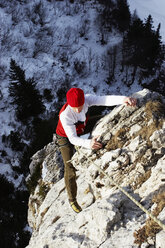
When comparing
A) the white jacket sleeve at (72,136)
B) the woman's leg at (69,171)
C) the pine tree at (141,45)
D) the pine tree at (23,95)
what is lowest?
the pine tree at (23,95)

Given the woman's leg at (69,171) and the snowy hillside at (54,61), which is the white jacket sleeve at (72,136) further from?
the snowy hillside at (54,61)

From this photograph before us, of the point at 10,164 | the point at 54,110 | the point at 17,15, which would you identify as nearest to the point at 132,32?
the point at 54,110

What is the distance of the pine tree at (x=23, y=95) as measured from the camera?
74.4ft

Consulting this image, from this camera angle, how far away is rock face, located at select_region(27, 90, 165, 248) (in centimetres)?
369

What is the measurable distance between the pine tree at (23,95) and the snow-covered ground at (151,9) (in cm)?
3872

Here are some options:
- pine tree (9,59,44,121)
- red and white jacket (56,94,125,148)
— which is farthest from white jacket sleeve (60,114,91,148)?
pine tree (9,59,44,121)

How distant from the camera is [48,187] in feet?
32.4

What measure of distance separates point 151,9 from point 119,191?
2463 inches

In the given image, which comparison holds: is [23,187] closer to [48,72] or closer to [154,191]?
[48,72]

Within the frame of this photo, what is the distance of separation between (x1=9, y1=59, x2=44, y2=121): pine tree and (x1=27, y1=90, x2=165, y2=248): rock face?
18.4 metres

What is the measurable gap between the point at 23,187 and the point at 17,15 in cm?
3199

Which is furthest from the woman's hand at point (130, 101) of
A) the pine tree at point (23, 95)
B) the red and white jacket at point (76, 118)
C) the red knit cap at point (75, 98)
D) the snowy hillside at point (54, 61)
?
the snowy hillside at point (54, 61)

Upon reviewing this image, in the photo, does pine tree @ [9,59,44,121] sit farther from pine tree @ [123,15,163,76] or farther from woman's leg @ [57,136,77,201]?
woman's leg @ [57,136,77,201]

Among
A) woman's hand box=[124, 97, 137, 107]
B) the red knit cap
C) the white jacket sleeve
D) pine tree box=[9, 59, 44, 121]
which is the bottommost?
pine tree box=[9, 59, 44, 121]
